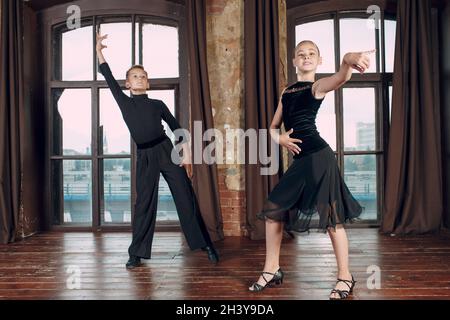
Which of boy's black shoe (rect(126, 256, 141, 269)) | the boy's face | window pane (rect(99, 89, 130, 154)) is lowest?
boy's black shoe (rect(126, 256, 141, 269))

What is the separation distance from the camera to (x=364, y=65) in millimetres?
1670

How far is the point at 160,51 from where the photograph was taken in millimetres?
4328

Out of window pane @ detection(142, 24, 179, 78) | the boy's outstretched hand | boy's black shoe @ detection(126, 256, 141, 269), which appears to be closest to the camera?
the boy's outstretched hand

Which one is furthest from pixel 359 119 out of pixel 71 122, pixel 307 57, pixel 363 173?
pixel 71 122

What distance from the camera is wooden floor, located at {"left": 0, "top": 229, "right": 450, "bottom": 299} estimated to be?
7.07ft

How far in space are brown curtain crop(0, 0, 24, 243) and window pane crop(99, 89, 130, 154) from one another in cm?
83

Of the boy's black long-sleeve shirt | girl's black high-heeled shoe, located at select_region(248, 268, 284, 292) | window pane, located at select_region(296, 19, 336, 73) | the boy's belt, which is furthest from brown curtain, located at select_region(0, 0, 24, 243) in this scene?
window pane, located at select_region(296, 19, 336, 73)

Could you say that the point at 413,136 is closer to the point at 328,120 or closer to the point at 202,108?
the point at 328,120

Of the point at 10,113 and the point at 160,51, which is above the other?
the point at 160,51

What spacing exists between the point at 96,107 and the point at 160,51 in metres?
0.92

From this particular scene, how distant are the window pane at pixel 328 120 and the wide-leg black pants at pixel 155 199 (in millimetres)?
2016

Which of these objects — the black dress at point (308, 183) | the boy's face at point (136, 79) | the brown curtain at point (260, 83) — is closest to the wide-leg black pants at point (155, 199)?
the boy's face at point (136, 79)

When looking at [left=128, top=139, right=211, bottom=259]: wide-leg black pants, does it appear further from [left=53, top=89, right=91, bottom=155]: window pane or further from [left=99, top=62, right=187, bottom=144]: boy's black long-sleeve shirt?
[left=53, top=89, right=91, bottom=155]: window pane

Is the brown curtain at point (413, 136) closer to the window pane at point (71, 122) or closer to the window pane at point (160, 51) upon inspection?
the window pane at point (160, 51)
